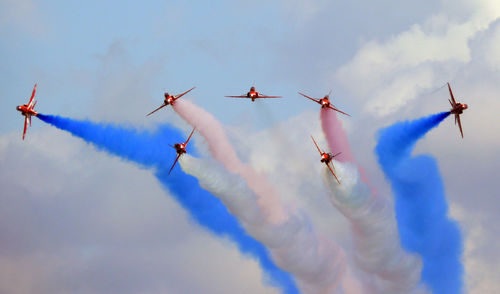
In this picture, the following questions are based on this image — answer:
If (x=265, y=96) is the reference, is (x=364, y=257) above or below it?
below

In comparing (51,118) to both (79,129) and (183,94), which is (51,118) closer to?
(79,129)

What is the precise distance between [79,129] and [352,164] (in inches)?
1140

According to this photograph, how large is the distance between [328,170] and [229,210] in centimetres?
1189

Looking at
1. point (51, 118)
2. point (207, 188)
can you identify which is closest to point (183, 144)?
point (207, 188)

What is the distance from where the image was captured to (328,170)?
134750 mm

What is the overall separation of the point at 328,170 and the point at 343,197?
13.2 ft

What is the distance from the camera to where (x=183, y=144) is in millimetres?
135250

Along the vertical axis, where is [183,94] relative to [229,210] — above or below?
above

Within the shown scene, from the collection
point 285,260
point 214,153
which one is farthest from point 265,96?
point 285,260

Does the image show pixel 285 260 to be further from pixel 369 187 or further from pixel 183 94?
pixel 183 94

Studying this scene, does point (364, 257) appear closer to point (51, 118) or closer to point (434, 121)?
point (434, 121)

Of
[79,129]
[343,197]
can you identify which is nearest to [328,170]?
[343,197]

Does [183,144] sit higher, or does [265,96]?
[265,96]

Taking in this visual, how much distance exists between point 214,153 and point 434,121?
2354 centimetres
